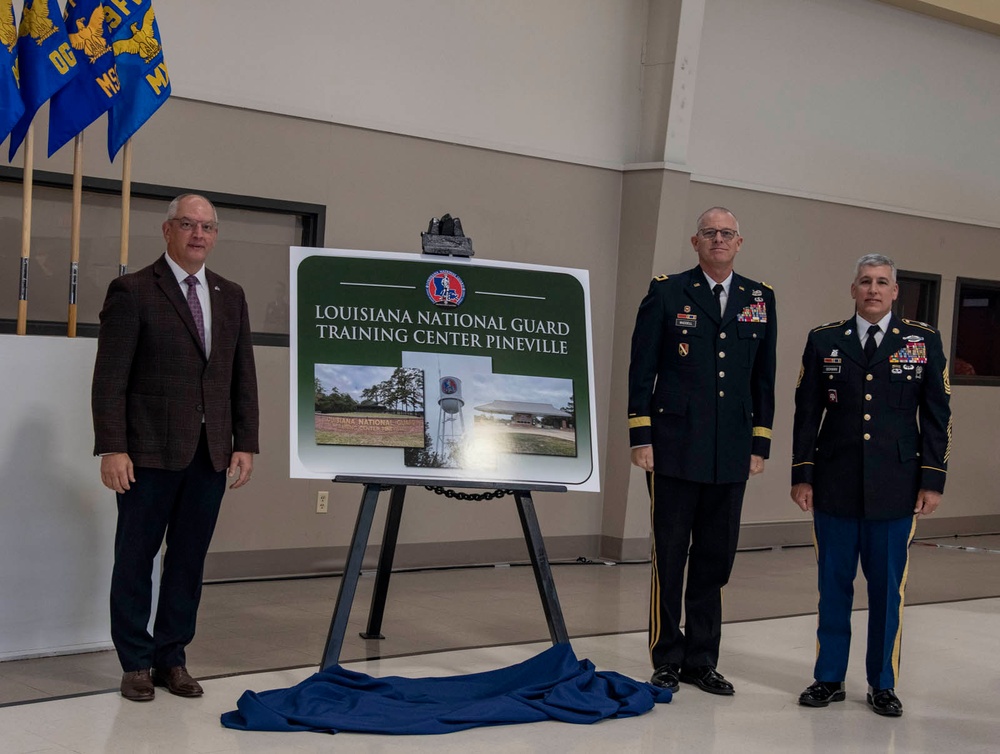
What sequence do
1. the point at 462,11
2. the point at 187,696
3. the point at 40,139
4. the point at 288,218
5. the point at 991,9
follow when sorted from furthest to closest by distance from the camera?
1. the point at 991,9
2. the point at 462,11
3. the point at 288,218
4. the point at 40,139
5. the point at 187,696

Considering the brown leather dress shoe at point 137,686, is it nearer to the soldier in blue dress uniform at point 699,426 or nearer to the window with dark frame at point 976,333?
the soldier in blue dress uniform at point 699,426

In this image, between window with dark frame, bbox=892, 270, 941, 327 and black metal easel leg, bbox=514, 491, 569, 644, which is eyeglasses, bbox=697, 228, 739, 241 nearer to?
black metal easel leg, bbox=514, 491, 569, 644

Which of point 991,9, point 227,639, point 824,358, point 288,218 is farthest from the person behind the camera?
point 991,9

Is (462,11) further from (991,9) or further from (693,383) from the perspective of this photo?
(991,9)

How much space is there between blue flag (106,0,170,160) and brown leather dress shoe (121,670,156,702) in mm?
1905

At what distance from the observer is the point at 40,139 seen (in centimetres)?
564

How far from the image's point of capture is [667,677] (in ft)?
14.7

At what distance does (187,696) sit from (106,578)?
78 centimetres

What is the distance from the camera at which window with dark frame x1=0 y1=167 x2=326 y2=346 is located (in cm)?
559

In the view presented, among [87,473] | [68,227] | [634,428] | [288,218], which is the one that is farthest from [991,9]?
[87,473]

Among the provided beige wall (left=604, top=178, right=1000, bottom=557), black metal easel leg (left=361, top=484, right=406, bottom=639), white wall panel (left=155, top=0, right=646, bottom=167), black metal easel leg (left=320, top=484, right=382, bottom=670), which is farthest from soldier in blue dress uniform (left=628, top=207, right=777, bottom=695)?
beige wall (left=604, top=178, right=1000, bottom=557)

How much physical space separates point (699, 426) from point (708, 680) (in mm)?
931

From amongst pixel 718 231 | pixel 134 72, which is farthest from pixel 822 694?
pixel 134 72

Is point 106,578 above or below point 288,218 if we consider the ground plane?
below
